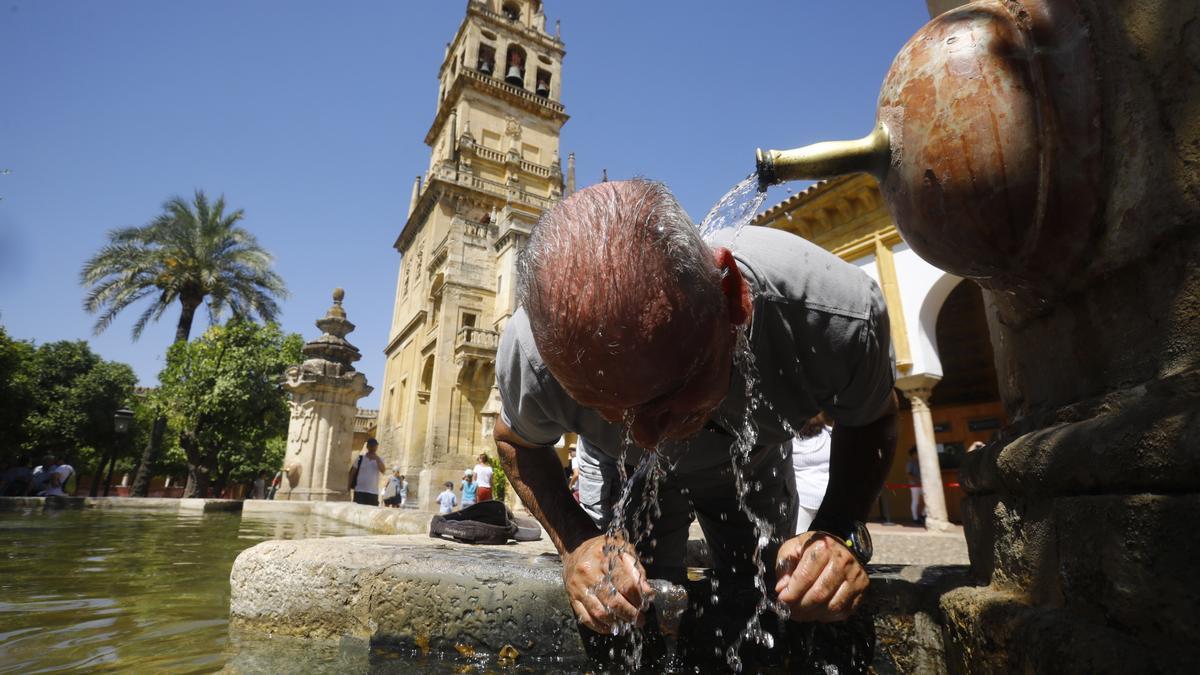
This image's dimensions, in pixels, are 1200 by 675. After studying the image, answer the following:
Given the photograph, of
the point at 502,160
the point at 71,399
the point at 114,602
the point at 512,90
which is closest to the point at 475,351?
the point at 502,160

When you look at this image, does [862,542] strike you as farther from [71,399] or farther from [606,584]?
[71,399]

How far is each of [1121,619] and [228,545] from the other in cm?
636

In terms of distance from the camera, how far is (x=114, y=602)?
2.72 metres

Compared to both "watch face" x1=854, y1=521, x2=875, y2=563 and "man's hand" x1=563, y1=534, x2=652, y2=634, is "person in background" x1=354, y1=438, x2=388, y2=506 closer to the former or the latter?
"man's hand" x1=563, y1=534, x2=652, y2=634

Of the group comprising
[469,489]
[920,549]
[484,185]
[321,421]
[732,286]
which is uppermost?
[484,185]

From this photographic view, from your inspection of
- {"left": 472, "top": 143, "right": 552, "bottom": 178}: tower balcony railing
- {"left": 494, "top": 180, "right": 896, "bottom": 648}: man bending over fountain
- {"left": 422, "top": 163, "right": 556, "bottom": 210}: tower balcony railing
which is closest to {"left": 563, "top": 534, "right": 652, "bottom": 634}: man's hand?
{"left": 494, "top": 180, "right": 896, "bottom": 648}: man bending over fountain

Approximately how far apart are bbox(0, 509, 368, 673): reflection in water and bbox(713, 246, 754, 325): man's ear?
1736 mm

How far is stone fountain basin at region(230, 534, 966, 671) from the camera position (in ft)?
5.25

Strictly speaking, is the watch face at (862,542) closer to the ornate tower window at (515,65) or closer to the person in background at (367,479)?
the person in background at (367,479)

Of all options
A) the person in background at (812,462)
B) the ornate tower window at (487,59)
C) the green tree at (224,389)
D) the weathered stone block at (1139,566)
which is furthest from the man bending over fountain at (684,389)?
the ornate tower window at (487,59)

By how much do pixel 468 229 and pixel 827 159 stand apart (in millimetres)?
25838

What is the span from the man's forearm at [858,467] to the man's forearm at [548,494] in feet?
2.35

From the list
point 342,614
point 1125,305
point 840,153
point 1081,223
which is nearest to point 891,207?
point 840,153

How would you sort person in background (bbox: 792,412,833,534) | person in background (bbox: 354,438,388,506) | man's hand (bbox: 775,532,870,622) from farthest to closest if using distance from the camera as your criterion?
person in background (bbox: 354,438,388,506)
person in background (bbox: 792,412,833,534)
man's hand (bbox: 775,532,870,622)
